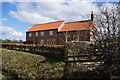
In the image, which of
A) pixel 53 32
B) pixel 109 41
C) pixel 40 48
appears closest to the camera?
pixel 109 41

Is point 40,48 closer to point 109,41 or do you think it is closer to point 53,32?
point 109,41

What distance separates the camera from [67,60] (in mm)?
7949

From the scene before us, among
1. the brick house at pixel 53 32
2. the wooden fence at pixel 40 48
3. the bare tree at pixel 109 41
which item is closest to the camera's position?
the bare tree at pixel 109 41

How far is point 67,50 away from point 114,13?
172 inches

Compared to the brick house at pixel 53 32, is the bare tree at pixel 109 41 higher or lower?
lower

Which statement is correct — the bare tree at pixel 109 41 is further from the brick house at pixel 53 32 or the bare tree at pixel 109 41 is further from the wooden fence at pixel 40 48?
the brick house at pixel 53 32

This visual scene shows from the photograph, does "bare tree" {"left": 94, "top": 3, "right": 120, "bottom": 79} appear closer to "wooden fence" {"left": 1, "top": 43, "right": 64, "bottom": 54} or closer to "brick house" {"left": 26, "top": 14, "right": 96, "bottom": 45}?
"wooden fence" {"left": 1, "top": 43, "right": 64, "bottom": 54}

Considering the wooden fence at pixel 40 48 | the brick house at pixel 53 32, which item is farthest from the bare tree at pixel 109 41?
the brick house at pixel 53 32

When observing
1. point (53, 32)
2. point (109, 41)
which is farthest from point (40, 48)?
point (53, 32)

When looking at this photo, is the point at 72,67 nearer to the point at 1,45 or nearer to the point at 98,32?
the point at 98,32

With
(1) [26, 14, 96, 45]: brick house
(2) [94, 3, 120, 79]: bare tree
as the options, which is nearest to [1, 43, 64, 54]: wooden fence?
(2) [94, 3, 120, 79]: bare tree

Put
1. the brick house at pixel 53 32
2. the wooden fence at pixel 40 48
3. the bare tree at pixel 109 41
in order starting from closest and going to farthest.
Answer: the bare tree at pixel 109 41, the wooden fence at pixel 40 48, the brick house at pixel 53 32

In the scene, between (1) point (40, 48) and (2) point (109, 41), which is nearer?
(2) point (109, 41)

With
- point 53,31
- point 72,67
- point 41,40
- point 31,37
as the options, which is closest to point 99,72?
point 72,67
